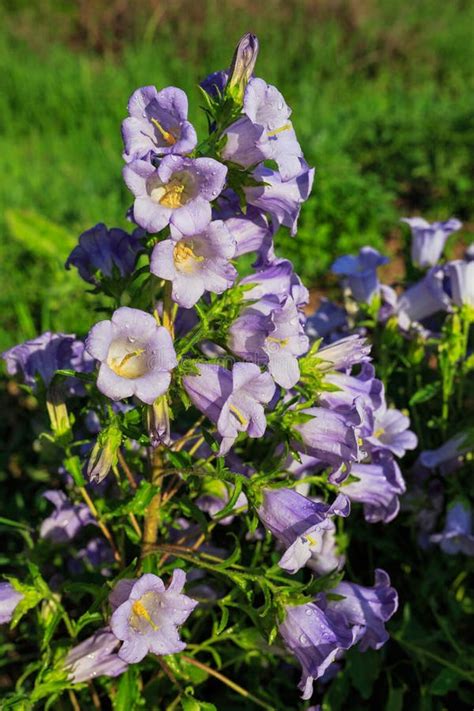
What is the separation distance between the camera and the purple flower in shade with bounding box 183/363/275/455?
1499mm

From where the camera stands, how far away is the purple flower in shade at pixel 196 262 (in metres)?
1.45

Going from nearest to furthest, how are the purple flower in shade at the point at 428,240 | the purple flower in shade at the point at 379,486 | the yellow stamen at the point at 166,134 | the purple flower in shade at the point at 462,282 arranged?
the yellow stamen at the point at 166,134, the purple flower in shade at the point at 379,486, the purple flower in shade at the point at 462,282, the purple flower in shade at the point at 428,240

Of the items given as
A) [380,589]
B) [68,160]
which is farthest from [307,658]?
[68,160]

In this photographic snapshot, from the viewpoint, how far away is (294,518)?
161 cm

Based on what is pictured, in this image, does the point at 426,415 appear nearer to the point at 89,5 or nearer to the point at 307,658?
the point at 307,658

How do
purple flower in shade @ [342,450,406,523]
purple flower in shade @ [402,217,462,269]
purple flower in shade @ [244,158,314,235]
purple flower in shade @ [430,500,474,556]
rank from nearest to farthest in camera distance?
purple flower in shade @ [244,158,314,235] → purple flower in shade @ [342,450,406,523] → purple flower in shade @ [430,500,474,556] → purple flower in shade @ [402,217,462,269]

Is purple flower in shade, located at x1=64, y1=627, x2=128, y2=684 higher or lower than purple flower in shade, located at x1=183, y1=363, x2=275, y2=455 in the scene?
lower

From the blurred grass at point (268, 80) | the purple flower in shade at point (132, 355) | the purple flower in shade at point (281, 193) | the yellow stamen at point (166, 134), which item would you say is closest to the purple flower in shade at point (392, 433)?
the purple flower in shade at point (281, 193)

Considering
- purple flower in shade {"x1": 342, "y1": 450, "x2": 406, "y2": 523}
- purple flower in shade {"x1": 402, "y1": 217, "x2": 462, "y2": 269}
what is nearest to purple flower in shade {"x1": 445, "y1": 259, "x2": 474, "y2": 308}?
purple flower in shade {"x1": 402, "y1": 217, "x2": 462, "y2": 269}

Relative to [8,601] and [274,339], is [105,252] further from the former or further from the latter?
[8,601]

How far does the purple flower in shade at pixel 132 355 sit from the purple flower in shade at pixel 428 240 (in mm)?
1297

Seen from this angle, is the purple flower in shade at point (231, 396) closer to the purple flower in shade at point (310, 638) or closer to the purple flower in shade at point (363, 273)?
the purple flower in shade at point (310, 638)

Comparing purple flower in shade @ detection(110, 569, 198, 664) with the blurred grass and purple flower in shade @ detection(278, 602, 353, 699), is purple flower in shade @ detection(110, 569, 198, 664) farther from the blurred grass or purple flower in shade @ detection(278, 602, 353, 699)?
the blurred grass

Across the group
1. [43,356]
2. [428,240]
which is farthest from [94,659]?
[428,240]
